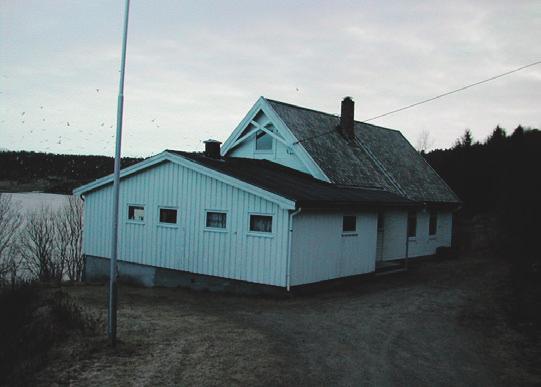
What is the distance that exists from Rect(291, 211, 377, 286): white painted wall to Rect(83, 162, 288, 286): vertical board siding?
1.90 ft

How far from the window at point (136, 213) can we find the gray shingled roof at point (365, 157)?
746 cm

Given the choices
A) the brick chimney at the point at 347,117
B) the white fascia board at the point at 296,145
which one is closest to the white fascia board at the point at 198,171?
the white fascia board at the point at 296,145

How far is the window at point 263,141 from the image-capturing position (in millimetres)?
23844

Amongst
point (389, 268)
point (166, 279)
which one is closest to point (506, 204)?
point (389, 268)

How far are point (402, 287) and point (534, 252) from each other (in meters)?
4.63

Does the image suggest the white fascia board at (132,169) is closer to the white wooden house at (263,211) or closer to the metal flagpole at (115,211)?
the white wooden house at (263,211)

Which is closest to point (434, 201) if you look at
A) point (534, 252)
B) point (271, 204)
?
point (534, 252)

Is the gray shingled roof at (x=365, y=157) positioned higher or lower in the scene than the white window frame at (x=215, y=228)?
higher

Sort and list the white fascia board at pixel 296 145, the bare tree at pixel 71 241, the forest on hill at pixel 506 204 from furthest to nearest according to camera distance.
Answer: the bare tree at pixel 71 241 → the white fascia board at pixel 296 145 → the forest on hill at pixel 506 204

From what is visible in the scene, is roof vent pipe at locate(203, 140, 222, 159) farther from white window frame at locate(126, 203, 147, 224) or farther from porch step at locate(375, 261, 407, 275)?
porch step at locate(375, 261, 407, 275)

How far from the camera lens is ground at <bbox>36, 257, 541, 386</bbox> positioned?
8461 mm

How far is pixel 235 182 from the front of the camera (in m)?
16.3

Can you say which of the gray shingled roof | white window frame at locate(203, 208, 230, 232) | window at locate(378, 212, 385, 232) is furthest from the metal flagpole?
window at locate(378, 212, 385, 232)

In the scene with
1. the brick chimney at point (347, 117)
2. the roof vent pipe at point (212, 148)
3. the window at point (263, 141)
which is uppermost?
the brick chimney at point (347, 117)
